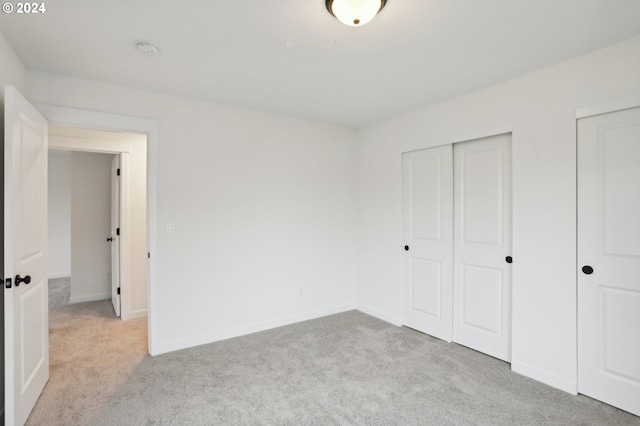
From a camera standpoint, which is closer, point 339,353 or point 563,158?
point 563,158

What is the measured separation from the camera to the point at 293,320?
3840 millimetres

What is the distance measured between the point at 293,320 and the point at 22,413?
7.87ft

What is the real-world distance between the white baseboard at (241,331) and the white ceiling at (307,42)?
7.85ft

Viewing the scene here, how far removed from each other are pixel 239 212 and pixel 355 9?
2369 millimetres

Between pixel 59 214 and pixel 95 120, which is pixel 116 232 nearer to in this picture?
pixel 95 120

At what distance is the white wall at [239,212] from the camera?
305cm

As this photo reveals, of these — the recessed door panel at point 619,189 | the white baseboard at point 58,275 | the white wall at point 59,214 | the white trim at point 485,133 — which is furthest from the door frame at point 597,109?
the white baseboard at point 58,275

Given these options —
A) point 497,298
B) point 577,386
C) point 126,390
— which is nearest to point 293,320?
point 126,390

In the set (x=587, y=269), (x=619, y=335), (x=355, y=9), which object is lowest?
(x=619, y=335)

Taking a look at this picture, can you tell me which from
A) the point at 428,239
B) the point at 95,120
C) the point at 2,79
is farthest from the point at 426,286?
the point at 2,79

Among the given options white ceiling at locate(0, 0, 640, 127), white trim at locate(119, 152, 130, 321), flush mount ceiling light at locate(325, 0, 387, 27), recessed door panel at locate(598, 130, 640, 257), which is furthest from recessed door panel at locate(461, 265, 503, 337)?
white trim at locate(119, 152, 130, 321)

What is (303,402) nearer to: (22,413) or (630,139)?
(22,413)

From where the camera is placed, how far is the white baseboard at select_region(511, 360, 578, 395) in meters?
2.36

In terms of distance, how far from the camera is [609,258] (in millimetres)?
2213
